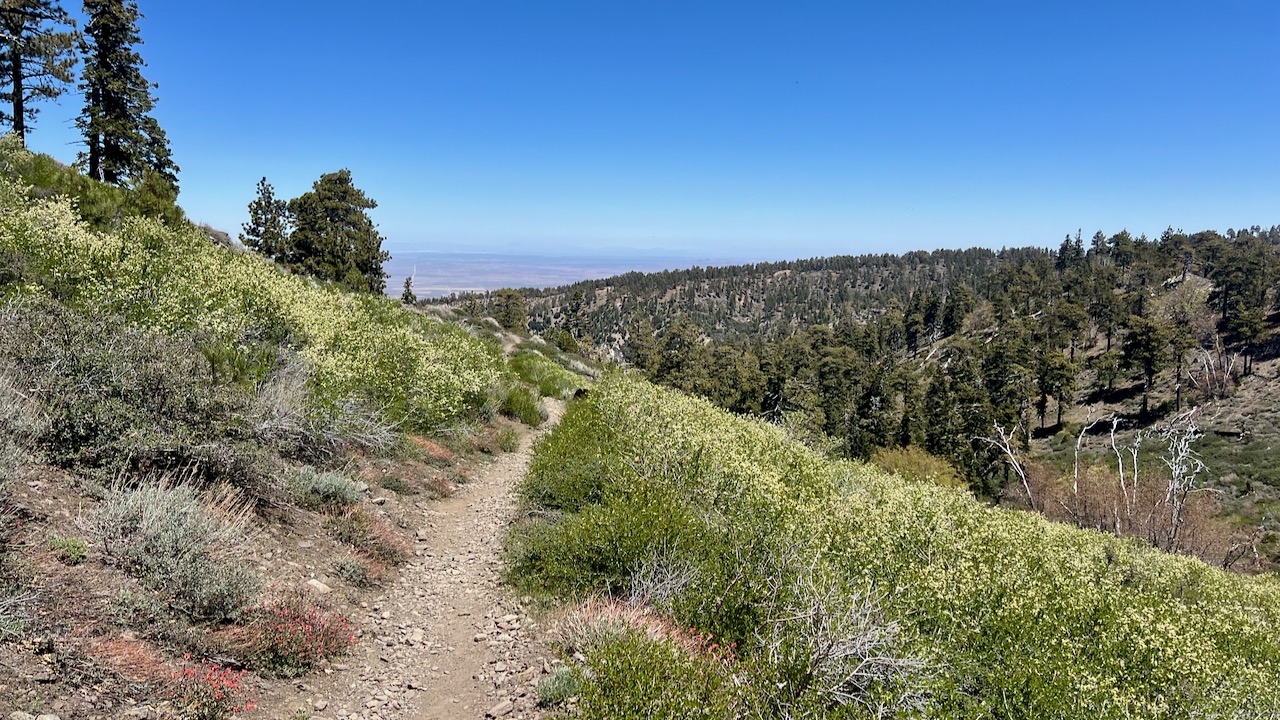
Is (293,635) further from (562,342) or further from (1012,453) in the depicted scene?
(562,342)

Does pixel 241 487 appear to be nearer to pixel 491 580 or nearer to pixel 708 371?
pixel 491 580

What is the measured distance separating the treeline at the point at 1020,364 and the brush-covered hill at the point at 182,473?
35238 mm

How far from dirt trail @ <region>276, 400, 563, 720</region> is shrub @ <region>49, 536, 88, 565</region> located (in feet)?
8.35

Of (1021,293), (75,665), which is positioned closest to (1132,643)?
(75,665)

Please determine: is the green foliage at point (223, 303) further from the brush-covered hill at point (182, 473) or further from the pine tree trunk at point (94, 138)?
the pine tree trunk at point (94, 138)

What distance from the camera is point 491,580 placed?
9719 mm

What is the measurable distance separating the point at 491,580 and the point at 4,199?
49.5 feet

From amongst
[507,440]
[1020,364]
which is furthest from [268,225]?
[1020,364]

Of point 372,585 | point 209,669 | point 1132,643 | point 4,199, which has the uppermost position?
point 4,199

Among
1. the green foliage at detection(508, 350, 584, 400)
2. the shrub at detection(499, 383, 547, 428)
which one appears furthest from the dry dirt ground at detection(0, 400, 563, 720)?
the green foliage at detection(508, 350, 584, 400)

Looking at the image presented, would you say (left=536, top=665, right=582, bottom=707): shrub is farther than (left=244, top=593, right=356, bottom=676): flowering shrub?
Yes

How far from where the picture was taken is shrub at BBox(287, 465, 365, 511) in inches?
385

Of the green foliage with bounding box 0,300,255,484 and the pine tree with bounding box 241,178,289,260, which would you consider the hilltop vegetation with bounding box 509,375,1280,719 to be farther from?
the pine tree with bounding box 241,178,289,260

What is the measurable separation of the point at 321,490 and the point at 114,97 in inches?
1319
